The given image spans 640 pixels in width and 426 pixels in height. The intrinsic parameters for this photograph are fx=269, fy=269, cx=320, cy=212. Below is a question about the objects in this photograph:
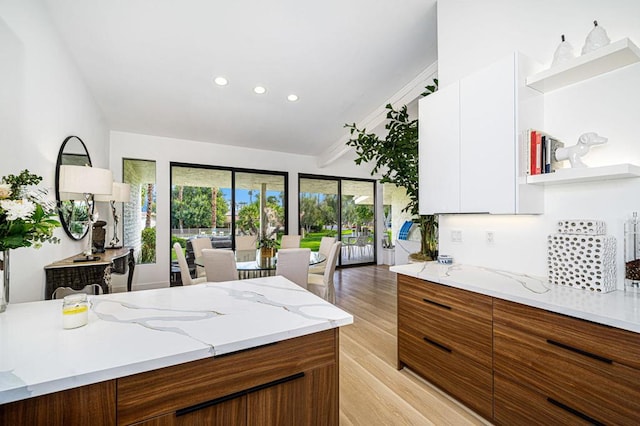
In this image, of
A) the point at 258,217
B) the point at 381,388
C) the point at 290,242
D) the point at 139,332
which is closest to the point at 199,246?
the point at 290,242

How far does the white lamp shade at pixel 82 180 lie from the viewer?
225 cm

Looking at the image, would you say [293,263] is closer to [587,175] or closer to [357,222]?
[587,175]

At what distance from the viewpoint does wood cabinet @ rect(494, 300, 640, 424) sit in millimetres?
1128

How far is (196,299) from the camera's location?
1.31m

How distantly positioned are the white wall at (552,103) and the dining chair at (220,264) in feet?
6.93

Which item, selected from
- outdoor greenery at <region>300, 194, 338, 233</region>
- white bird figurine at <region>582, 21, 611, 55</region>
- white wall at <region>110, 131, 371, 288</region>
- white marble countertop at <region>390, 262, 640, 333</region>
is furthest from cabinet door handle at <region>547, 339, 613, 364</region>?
white wall at <region>110, 131, 371, 288</region>

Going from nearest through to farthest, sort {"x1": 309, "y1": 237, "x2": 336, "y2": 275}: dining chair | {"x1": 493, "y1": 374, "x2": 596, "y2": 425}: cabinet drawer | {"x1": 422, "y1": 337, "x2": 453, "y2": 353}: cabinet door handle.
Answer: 1. {"x1": 493, "y1": 374, "x2": 596, "y2": 425}: cabinet drawer
2. {"x1": 422, "y1": 337, "x2": 453, "y2": 353}: cabinet door handle
3. {"x1": 309, "y1": 237, "x2": 336, "y2": 275}: dining chair

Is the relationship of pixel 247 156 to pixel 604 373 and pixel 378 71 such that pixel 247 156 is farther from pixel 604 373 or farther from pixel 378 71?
pixel 604 373

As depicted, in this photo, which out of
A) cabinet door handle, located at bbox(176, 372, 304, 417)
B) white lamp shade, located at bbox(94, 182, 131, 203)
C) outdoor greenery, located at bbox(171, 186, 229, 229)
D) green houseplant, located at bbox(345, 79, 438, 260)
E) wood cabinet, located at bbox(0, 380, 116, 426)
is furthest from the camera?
outdoor greenery, located at bbox(171, 186, 229, 229)

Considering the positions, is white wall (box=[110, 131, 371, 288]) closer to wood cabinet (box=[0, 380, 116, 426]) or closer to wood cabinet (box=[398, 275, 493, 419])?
wood cabinet (box=[398, 275, 493, 419])

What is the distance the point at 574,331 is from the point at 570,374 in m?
0.21

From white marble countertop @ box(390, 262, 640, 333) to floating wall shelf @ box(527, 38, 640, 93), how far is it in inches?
50.0

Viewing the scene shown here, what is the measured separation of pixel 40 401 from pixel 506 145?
Answer: 245 cm

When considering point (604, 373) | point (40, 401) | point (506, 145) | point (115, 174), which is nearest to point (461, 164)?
point (506, 145)
